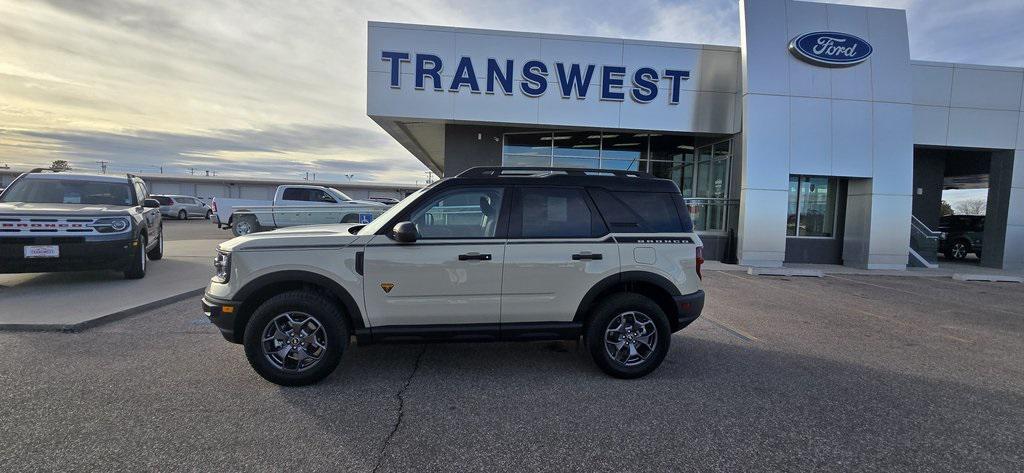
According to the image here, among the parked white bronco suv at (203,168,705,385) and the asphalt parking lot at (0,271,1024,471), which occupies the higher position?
the parked white bronco suv at (203,168,705,385)

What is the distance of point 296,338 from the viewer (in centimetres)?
377

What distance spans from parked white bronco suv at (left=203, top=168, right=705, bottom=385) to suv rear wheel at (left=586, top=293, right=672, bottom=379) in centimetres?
1

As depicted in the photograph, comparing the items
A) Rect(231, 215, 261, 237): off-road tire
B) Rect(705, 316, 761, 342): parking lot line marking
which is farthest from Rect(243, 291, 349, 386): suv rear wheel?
Rect(231, 215, 261, 237): off-road tire

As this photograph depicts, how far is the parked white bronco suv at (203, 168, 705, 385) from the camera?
3732mm

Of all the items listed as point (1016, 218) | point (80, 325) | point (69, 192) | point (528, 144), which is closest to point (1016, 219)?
point (1016, 218)

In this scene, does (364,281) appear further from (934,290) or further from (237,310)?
(934,290)

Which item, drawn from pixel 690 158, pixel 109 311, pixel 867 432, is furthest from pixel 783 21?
pixel 109 311

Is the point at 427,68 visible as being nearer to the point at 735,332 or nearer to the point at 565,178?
the point at 565,178

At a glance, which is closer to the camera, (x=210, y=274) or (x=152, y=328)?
(x=152, y=328)

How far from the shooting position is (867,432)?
127 inches

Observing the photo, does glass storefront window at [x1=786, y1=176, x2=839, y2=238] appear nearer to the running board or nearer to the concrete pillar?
the running board

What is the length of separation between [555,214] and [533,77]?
9.54 m

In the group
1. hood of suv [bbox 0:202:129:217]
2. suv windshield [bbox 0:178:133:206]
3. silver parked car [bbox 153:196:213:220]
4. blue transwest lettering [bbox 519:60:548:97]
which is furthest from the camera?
silver parked car [bbox 153:196:213:220]

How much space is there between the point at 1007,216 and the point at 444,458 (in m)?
18.5
